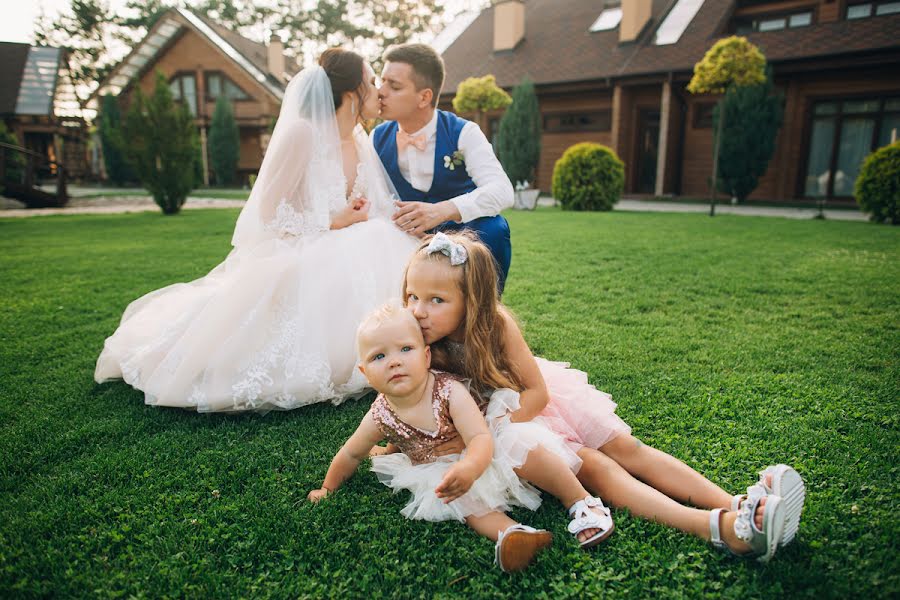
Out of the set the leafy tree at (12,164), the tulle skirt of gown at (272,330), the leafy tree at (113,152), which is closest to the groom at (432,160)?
the tulle skirt of gown at (272,330)

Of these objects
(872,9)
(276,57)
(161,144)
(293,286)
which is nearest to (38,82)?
(276,57)

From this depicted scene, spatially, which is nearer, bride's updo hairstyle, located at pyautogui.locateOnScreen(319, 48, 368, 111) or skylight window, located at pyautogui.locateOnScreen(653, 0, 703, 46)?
bride's updo hairstyle, located at pyautogui.locateOnScreen(319, 48, 368, 111)

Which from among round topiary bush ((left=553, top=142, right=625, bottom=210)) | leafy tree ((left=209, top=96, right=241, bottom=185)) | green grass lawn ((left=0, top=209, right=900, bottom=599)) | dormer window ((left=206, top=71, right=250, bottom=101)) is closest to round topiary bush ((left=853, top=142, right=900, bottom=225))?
round topiary bush ((left=553, top=142, right=625, bottom=210))

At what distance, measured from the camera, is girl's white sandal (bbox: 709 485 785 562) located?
5.31ft

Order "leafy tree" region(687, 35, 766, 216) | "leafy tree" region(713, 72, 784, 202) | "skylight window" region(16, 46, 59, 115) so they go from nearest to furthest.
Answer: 1. "leafy tree" region(687, 35, 766, 216)
2. "leafy tree" region(713, 72, 784, 202)
3. "skylight window" region(16, 46, 59, 115)

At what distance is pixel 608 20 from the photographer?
20.0 meters

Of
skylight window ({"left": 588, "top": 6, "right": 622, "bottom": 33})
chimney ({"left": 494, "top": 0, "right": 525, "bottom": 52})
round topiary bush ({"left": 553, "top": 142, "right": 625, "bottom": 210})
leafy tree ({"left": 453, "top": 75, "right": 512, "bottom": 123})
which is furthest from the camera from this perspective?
chimney ({"left": 494, "top": 0, "right": 525, "bottom": 52})

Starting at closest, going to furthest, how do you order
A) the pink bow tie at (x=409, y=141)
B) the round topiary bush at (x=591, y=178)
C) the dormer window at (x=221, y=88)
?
1. the pink bow tie at (x=409, y=141)
2. the round topiary bush at (x=591, y=178)
3. the dormer window at (x=221, y=88)

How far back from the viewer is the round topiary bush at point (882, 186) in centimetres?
1019

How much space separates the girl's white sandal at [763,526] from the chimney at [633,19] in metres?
19.6

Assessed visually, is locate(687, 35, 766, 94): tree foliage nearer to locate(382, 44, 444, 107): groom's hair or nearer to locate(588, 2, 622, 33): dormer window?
locate(588, 2, 622, 33): dormer window

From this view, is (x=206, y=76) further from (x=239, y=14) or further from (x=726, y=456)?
(x=726, y=456)

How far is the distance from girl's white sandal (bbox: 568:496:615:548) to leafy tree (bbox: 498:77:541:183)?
1706cm

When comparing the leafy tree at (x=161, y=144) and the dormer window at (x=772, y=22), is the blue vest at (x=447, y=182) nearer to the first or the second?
the leafy tree at (x=161, y=144)
